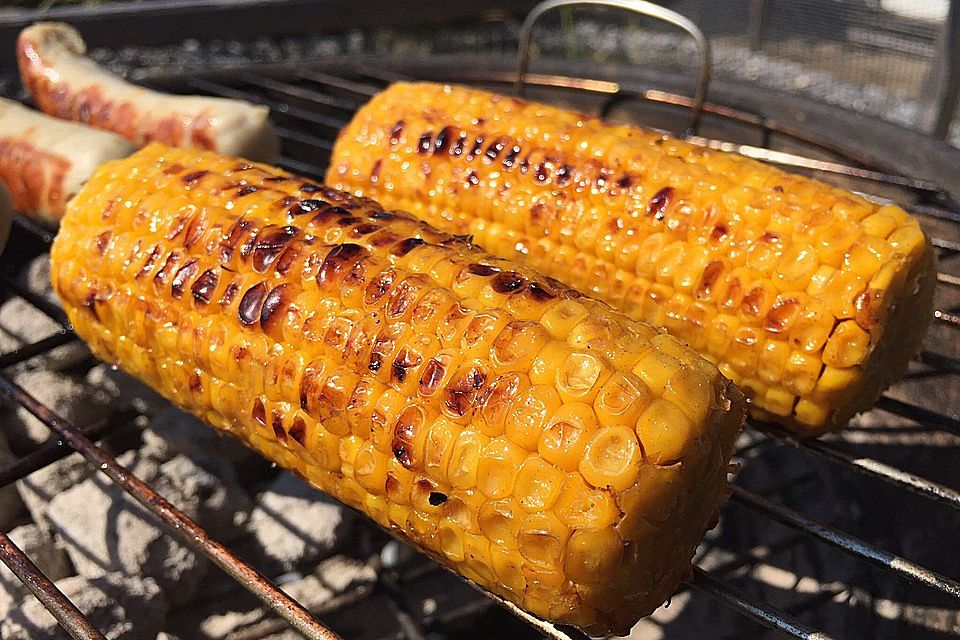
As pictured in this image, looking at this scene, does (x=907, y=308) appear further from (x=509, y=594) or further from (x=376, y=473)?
(x=376, y=473)

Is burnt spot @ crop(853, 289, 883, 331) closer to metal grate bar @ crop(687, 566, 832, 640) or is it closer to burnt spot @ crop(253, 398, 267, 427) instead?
metal grate bar @ crop(687, 566, 832, 640)

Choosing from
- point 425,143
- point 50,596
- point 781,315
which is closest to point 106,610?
point 50,596

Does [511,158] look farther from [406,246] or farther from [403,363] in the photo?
[403,363]

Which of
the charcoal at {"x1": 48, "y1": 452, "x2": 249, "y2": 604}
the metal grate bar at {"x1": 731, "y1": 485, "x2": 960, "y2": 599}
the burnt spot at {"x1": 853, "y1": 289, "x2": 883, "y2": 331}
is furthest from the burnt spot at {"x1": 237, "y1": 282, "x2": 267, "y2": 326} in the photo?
the burnt spot at {"x1": 853, "y1": 289, "x2": 883, "y2": 331}

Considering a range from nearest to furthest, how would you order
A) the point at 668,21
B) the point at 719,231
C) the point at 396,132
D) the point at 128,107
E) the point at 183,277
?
the point at 183,277
the point at 719,231
the point at 396,132
the point at 668,21
the point at 128,107

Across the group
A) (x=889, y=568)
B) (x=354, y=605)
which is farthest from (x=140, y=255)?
(x=889, y=568)

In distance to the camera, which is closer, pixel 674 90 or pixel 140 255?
pixel 140 255

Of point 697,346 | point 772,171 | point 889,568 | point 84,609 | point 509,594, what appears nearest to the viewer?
point 509,594
